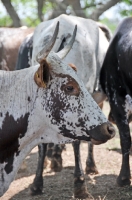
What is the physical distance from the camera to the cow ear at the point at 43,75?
3733 mm

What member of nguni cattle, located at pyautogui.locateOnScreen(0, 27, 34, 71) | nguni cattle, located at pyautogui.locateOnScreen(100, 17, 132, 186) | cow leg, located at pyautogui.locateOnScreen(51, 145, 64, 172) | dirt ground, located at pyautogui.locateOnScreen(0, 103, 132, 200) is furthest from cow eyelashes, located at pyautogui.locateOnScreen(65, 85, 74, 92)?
nguni cattle, located at pyautogui.locateOnScreen(0, 27, 34, 71)

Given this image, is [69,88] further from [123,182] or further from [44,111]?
[123,182]

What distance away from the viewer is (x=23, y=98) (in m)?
3.91

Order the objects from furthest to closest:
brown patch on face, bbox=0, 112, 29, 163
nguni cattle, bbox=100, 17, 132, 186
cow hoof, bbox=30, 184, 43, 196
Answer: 1. nguni cattle, bbox=100, 17, 132, 186
2. cow hoof, bbox=30, 184, 43, 196
3. brown patch on face, bbox=0, 112, 29, 163

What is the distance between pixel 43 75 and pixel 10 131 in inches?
20.6

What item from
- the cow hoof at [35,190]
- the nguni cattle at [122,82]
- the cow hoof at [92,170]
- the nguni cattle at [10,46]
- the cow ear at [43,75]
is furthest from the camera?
the nguni cattle at [10,46]

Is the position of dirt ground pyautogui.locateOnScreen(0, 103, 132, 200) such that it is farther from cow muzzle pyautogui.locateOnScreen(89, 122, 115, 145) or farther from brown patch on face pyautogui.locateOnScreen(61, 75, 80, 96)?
brown patch on face pyautogui.locateOnScreen(61, 75, 80, 96)

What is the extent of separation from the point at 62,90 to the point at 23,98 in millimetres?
321

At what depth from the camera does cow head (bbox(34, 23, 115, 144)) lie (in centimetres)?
381

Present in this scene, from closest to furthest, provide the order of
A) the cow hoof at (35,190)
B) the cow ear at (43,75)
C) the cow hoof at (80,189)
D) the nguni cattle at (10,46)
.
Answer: the cow ear at (43,75) < the cow hoof at (80,189) < the cow hoof at (35,190) < the nguni cattle at (10,46)

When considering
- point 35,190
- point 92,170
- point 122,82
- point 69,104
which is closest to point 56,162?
point 92,170

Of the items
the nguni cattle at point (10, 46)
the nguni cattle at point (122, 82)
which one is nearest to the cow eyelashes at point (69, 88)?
the nguni cattle at point (122, 82)

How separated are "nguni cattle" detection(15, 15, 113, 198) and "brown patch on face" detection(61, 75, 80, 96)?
1.58 metres

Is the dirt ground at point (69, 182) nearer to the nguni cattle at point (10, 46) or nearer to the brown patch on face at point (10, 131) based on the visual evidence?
the brown patch on face at point (10, 131)
